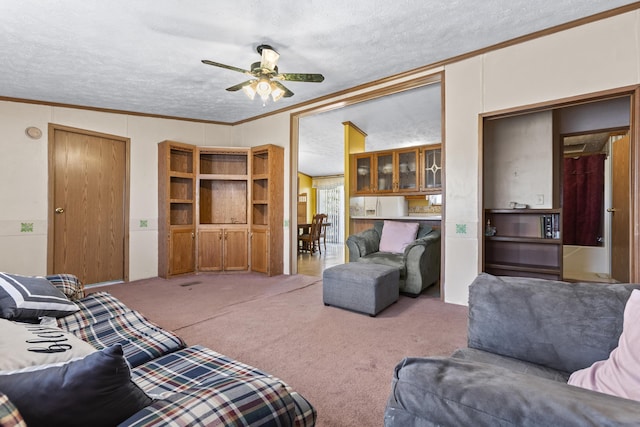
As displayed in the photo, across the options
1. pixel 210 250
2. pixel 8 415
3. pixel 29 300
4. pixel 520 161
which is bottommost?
pixel 210 250

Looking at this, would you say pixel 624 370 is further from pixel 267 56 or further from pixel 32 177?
pixel 32 177

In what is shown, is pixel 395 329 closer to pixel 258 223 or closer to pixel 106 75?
pixel 258 223

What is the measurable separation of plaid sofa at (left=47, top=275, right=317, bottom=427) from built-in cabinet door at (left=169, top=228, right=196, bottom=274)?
243 centimetres

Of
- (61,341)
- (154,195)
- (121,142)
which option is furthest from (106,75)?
(61,341)

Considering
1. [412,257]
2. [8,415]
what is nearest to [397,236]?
[412,257]

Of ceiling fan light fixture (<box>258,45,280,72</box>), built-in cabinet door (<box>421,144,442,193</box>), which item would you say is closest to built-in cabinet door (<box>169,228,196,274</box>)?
ceiling fan light fixture (<box>258,45,280,72</box>)

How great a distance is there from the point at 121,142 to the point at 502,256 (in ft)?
17.7

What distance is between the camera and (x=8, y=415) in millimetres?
506

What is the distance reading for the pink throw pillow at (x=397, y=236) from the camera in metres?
4.11

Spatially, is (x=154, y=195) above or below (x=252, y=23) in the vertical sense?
below

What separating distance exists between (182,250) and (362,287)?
304 cm

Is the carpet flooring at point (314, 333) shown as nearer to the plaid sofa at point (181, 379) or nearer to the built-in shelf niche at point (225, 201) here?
the plaid sofa at point (181, 379)

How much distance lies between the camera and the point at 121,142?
4473mm

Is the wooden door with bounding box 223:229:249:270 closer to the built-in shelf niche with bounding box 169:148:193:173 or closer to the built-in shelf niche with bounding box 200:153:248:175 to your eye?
the built-in shelf niche with bounding box 200:153:248:175
